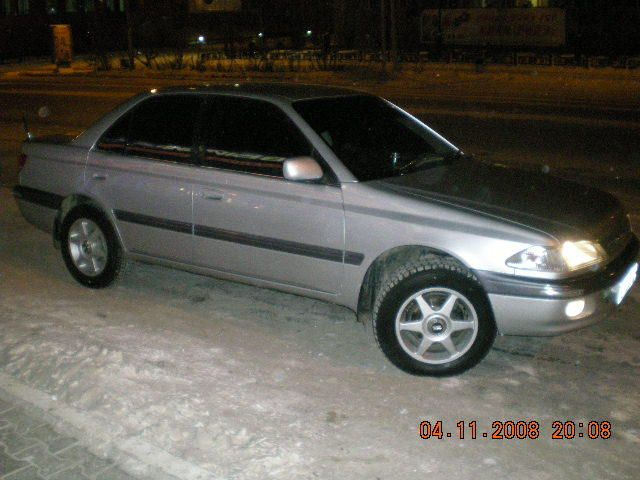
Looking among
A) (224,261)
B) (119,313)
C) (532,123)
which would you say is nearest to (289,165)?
(224,261)

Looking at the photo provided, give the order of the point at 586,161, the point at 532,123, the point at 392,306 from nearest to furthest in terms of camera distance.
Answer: the point at 392,306 < the point at 586,161 < the point at 532,123

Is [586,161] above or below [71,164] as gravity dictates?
below

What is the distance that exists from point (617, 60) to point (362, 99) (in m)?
25.6

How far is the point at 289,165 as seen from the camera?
471 centimetres

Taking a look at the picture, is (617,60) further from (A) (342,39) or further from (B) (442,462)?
(B) (442,462)

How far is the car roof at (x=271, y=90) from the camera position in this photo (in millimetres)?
5383

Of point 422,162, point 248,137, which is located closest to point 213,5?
point 248,137

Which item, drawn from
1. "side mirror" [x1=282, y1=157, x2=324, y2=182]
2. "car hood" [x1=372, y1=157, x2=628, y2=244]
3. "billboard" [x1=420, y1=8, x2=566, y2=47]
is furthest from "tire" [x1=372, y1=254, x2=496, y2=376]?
"billboard" [x1=420, y1=8, x2=566, y2=47]

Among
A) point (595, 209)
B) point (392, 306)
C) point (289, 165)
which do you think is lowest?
point (392, 306)

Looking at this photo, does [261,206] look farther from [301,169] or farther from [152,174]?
[152,174]

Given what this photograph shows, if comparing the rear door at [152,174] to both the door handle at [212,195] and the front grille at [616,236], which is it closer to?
the door handle at [212,195]

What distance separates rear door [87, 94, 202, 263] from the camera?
18.0 ft

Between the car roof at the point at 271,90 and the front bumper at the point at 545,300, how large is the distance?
6.18 ft

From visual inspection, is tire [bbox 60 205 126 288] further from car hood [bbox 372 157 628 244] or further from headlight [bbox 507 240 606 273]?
headlight [bbox 507 240 606 273]
